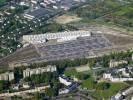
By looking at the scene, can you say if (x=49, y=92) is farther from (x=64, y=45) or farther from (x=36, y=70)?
(x=64, y=45)

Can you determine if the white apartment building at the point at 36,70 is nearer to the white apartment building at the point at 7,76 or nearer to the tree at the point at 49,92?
the white apartment building at the point at 7,76

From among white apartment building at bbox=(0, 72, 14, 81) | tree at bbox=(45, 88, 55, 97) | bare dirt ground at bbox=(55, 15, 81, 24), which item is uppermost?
tree at bbox=(45, 88, 55, 97)

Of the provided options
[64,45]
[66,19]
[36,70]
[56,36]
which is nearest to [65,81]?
[36,70]

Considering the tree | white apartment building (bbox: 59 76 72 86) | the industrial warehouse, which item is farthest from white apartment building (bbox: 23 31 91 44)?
the tree

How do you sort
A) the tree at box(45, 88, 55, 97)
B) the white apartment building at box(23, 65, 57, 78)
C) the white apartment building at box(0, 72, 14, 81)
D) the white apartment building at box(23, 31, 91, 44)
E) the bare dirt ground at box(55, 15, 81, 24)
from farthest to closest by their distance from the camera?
the bare dirt ground at box(55, 15, 81, 24) < the white apartment building at box(23, 31, 91, 44) < the white apartment building at box(23, 65, 57, 78) < the white apartment building at box(0, 72, 14, 81) < the tree at box(45, 88, 55, 97)

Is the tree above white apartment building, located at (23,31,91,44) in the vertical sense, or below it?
above

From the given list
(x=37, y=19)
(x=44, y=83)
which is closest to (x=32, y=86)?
(x=44, y=83)

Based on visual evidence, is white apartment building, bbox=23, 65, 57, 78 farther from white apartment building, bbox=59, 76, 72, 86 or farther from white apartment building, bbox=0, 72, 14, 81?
white apartment building, bbox=59, 76, 72, 86
